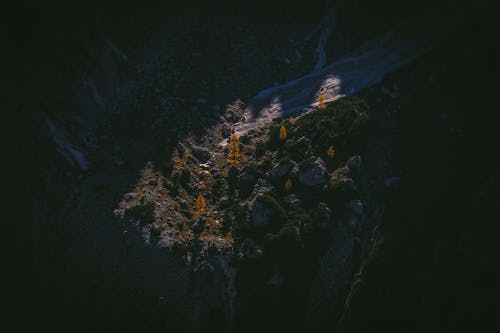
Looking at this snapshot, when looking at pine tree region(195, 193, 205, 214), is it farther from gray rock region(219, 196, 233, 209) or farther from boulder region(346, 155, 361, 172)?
boulder region(346, 155, 361, 172)

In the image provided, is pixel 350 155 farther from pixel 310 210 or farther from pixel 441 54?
pixel 441 54

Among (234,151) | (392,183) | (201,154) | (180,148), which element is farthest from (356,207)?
(180,148)

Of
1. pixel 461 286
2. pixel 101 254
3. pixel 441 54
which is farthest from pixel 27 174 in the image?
pixel 441 54

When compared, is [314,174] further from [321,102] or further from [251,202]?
[321,102]

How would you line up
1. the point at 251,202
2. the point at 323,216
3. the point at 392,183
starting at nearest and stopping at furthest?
the point at 323,216 < the point at 392,183 < the point at 251,202

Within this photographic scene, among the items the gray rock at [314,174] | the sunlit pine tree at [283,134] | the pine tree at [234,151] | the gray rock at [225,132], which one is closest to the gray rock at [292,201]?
the gray rock at [314,174]

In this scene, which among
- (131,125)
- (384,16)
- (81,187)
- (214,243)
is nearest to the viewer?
(214,243)

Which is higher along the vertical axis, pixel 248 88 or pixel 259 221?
pixel 248 88

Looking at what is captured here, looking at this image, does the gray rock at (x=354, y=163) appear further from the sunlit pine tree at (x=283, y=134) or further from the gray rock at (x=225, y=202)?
the gray rock at (x=225, y=202)
